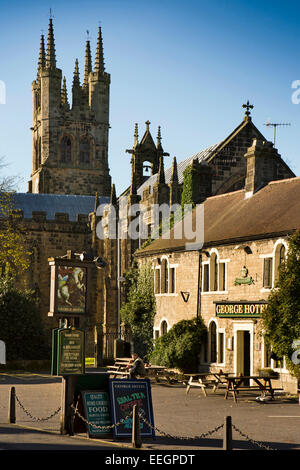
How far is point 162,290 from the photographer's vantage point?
3588 cm

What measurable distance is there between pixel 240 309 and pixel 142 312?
9.00 metres

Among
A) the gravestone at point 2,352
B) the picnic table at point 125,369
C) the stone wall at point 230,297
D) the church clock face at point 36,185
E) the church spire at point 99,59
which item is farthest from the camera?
the church spire at point 99,59

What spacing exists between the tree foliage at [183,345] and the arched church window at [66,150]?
43753mm

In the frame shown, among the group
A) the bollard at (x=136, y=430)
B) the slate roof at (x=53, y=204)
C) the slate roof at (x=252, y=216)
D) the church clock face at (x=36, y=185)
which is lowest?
the bollard at (x=136, y=430)

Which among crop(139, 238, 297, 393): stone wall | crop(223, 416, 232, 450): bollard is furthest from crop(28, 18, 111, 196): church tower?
crop(223, 416, 232, 450): bollard

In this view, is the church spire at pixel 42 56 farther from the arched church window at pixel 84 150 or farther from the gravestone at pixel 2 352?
the gravestone at pixel 2 352

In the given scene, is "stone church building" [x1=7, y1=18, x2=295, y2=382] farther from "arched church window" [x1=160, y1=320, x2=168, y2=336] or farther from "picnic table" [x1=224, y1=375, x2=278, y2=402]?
"picnic table" [x1=224, y1=375, x2=278, y2=402]

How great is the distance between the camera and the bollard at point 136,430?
50.1ft

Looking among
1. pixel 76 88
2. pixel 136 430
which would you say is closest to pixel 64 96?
pixel 76 88

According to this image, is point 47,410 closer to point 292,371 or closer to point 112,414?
point 112,414

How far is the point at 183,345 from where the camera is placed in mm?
31922

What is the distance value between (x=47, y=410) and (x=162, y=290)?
1467 cm

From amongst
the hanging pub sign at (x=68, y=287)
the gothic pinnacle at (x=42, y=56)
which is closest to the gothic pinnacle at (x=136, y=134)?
the gothic pinnacle at (x=42, y=56)
